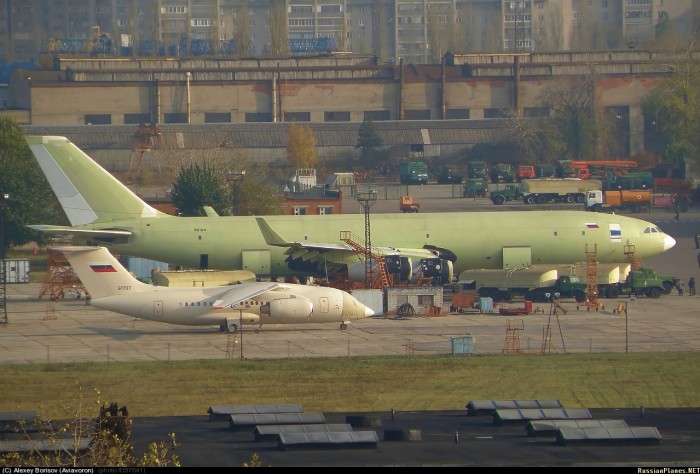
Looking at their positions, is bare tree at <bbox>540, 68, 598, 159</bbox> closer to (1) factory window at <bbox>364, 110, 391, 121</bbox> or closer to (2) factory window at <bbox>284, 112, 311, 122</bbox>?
(1) factory window at <bbox>364, 110, 391, 121</bbox>

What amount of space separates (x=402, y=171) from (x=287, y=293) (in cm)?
8199

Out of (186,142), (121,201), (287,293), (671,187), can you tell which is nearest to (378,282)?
→ (287,293)

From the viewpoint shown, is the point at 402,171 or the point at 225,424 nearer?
the point at 225,424

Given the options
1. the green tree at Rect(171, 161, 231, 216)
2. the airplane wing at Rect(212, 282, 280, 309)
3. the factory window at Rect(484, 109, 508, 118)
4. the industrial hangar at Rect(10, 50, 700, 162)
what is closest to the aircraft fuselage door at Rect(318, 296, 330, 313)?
the airplane wing at Rect(212, 282, 280, 309)

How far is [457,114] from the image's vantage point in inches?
6398

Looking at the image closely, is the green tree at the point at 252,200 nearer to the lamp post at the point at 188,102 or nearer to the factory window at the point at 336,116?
the lamp post at the point at 188,102

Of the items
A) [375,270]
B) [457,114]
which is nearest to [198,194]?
[375,270]

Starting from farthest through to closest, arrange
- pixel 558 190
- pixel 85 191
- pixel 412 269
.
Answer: pixel 558 190 → pixel 85 191 → pixel 412 269

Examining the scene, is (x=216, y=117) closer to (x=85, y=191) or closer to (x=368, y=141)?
(x=368, y=141)

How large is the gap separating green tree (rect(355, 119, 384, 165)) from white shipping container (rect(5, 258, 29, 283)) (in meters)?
69.8

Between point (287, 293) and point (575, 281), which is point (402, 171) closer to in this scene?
point (575, 281)

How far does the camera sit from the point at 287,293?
6372 cm

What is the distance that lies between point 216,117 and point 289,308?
322ft

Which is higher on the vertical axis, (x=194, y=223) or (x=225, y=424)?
(x=194, y=223)
